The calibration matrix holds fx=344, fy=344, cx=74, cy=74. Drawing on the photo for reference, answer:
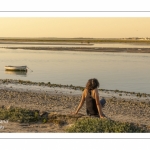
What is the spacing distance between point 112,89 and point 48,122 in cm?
1164

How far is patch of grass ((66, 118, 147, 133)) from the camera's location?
9172 mm

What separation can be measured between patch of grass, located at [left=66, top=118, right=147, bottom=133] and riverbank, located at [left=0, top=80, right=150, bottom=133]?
891 millimetres

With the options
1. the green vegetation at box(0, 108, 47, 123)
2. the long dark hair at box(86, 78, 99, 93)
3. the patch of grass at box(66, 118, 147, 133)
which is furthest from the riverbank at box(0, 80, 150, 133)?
the long dark hair at box(86, 78, 99, 93)

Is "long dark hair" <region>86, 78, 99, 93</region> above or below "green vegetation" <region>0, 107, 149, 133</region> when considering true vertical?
above

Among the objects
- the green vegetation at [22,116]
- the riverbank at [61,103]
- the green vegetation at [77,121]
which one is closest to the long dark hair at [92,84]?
the green vegetation at [77,121]

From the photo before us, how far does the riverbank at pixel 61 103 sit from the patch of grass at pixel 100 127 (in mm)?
891

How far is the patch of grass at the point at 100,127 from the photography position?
917 cm

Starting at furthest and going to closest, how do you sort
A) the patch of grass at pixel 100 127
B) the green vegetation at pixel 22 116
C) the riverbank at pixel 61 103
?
the green vegetation at pixel 22 116, the riverbank at pixel 61 103, the patch of grass at pixel 100 127

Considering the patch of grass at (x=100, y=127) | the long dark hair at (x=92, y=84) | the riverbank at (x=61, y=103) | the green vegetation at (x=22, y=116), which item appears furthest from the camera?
the green vegetation at (x=22, y=116)

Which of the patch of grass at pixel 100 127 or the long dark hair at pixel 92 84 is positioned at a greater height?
the long dark hair at pixel 92 84

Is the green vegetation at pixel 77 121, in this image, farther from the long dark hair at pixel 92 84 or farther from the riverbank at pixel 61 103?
the long dark hair at pixel 92 84

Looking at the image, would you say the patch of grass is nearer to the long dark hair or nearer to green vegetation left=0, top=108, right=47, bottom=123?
the long dark hair

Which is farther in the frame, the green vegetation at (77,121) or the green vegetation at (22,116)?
the green vegetation at (22,116)
